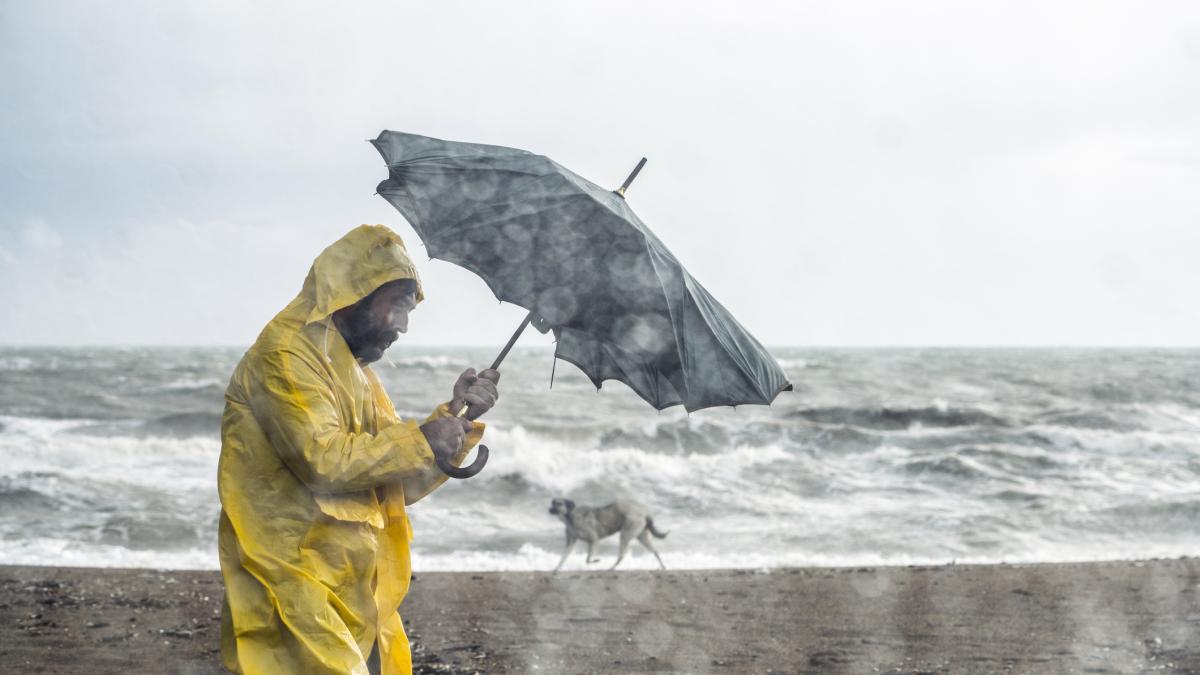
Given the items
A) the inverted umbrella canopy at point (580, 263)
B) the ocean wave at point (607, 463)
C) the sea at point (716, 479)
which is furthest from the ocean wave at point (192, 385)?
the inverted umbrella canopy at point (580, 263)

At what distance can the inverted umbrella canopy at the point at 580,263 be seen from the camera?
9.29 feet

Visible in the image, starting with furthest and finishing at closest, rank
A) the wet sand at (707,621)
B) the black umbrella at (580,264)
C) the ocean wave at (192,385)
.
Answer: the ocean wave at (192,385) < the wet sand at (707,621) < the black umbrella at (580,264)

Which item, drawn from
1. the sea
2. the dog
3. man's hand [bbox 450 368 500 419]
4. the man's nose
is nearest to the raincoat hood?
the man's nose

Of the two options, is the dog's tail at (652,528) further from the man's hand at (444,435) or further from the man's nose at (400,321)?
the man's hand at (444,435)

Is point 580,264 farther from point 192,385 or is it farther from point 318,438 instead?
point 192,385

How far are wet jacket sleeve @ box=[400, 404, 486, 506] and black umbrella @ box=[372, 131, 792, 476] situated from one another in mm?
260

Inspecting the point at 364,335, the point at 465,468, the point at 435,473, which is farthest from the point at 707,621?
the point at 364,335

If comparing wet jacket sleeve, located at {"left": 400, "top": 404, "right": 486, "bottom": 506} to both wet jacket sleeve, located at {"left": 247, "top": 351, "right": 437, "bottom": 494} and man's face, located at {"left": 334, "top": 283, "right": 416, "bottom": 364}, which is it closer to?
wet jacket sleeve, located at {"left": 247, "top": 351, "right": 437, "bottom": 494}

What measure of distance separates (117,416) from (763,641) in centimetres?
2019

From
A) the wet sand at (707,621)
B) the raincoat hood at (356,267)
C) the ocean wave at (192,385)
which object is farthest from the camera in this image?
the ocean wave at (192,385)

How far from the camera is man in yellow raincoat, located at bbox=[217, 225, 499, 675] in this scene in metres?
2.39

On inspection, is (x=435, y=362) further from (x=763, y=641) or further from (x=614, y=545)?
(x=763, y=641)

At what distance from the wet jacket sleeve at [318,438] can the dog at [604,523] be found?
779cm

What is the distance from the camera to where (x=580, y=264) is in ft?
9.36
